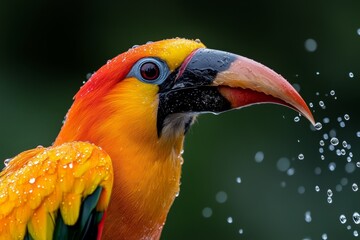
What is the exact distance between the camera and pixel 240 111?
6.12 meters

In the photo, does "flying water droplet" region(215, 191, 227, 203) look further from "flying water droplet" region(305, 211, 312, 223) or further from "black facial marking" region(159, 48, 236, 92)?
"black facial marking" region(159, 48, 236, 92)

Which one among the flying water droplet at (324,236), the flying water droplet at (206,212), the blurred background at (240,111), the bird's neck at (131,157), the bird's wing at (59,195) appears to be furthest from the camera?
the blurred background at (240,111)

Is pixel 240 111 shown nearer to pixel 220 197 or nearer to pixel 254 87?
pixel 220 197

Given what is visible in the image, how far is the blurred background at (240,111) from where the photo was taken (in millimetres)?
5852

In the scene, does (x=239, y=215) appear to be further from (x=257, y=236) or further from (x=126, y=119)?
(x=126, y=119)

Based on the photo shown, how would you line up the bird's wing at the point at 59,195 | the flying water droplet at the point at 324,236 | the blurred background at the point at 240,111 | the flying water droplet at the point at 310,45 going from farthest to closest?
1. the flying water droplet at the point at 310,45
2. the blurred background at the point at 240,111
3. the flying water droplet at the point at 324,236
4. the bird's wing at the point at 59,195

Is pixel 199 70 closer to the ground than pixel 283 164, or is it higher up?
higher up

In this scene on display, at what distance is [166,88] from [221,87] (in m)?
0.18

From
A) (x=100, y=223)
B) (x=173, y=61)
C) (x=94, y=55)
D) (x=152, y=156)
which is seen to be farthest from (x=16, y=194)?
(x=94, y=55)

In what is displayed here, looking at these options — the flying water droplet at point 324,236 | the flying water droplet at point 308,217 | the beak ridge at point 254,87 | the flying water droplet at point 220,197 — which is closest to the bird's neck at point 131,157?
the beak ridge at point 254,87

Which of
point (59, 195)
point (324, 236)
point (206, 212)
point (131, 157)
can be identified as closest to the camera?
point (59, 195)

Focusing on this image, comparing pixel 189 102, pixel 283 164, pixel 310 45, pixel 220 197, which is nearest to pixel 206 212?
pixel 220 197

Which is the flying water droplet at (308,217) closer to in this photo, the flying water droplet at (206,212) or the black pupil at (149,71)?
the flying water droplet at (206,212)

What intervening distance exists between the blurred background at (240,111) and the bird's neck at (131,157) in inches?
106
